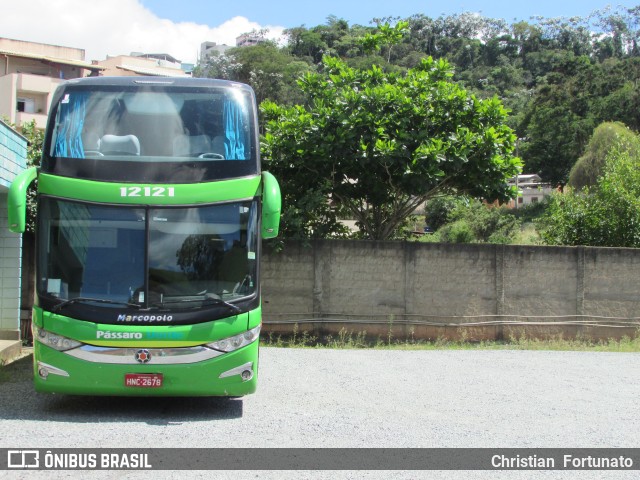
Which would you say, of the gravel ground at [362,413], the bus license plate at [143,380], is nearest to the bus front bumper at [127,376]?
the bus license plate at [143,380]

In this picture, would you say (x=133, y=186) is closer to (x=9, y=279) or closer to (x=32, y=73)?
(x=9, y=279)

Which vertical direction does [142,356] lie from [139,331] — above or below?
below

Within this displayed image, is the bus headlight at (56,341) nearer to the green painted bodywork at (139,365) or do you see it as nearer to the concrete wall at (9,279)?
the green painted bodywork at (139,365)

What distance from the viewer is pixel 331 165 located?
16.9 m

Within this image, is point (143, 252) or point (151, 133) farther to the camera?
point (151, 133)

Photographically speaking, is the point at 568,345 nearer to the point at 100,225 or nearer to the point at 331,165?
the point at 331,165

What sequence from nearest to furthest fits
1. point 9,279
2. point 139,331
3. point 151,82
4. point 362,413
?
1. point 139,331
2. point 362,413
3. point 151,82
4. point 9,279

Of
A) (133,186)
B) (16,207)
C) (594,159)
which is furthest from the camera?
(594,159)

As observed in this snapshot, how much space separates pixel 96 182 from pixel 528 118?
58715 mm

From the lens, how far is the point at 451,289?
17797mm

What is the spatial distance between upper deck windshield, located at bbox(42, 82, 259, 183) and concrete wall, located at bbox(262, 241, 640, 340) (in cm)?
848

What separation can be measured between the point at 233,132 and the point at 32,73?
52868 millimetres

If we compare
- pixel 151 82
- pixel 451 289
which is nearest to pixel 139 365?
pixel 151 82

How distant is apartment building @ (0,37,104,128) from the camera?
49.2m
